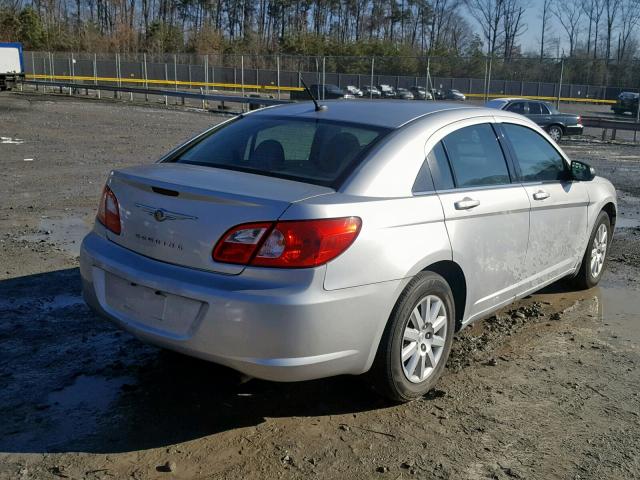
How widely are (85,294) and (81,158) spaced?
34.4ft

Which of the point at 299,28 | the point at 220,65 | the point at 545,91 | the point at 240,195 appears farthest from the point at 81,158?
the point at 299,28

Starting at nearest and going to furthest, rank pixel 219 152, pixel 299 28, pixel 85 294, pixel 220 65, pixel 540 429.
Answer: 1. pixel 540 429
2. pixel 85 294
3. pixel 219 152
4. pixel 220 65
5. pixel 299 28

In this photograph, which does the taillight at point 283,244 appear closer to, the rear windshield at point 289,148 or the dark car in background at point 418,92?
the rear windshield at point 289,148

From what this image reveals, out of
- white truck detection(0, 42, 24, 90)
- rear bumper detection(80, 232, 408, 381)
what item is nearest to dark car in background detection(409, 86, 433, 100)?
white truck detection(0, 42, 24, 90)

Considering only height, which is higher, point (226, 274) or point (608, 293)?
point (226, 274)

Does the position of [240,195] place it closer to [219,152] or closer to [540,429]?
[219,152]

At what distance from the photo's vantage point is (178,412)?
11.8 ft

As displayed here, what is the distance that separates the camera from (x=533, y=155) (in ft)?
16.6

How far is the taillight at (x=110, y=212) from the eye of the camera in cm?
378

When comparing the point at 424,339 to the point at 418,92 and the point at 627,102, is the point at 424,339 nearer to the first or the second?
the point at 418,92

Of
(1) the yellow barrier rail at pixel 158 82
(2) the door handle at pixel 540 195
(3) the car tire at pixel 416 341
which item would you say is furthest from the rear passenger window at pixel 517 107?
(1) the yellow barrier rail at pixel 158 82

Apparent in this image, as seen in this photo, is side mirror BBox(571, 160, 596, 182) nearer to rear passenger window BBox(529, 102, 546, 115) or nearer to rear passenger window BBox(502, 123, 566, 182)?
rear passenger window BBox(502, 123, 566, 182)

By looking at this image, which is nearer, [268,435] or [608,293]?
[268,435]

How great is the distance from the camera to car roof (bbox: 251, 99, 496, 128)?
414 cm
